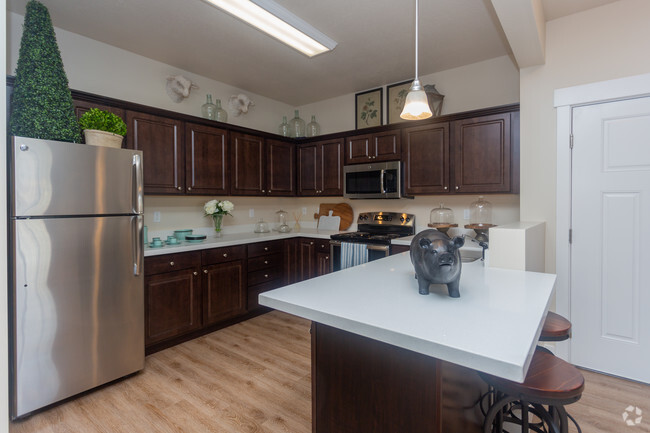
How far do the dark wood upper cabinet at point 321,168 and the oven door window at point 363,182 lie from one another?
0.14 metres

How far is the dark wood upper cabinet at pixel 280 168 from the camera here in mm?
4020

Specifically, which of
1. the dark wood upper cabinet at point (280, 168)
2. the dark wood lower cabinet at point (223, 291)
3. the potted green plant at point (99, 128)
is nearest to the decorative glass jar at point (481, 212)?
the dark wood upper cabinet at point (280, 168)

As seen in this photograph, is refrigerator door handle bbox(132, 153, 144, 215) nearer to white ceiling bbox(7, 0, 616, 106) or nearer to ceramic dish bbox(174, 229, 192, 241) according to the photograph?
ceramic dish bbox(174, 229, 192, 241)

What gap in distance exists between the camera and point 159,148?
9.71 feet

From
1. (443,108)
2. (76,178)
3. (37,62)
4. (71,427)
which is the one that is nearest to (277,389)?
(71,427)

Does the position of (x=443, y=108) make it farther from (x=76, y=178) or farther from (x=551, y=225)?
(x=76, y=178)

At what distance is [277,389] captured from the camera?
2221 millimetres

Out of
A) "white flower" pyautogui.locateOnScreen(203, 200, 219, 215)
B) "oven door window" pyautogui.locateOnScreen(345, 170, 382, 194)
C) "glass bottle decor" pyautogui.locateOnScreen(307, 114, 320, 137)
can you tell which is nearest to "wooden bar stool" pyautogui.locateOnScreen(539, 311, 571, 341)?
"oven door window" pyautogui.locateOnScreen(345, 170, 382, 194)

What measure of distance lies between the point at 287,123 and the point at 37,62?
2.76m

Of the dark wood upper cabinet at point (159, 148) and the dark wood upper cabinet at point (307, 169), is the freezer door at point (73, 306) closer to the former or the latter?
the dark wood upper cabinet at point (159, 148)

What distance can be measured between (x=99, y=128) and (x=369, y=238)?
8.23ft

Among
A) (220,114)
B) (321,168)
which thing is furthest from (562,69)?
(220,114)

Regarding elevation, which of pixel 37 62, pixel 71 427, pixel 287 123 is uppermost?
pixel 287 123

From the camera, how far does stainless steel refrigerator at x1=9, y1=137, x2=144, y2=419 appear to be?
1.88 metres
